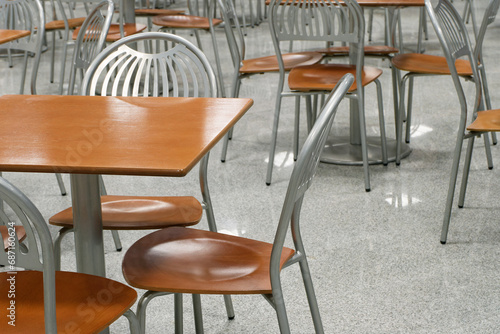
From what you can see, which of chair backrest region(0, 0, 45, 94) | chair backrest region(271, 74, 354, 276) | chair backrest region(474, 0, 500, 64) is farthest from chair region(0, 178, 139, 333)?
chair backrest region(474, 0, 500, 64)

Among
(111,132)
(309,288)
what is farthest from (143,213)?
(309,288)

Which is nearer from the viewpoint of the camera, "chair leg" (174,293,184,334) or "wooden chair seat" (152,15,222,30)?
"chair leg" (174,293,184,334)

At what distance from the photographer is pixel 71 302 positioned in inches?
56.4

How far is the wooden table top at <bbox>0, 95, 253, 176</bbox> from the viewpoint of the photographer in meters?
1.40

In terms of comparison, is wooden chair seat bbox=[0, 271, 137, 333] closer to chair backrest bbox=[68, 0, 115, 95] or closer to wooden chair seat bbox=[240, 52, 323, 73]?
chair backrest bbox=[68, 0, 115, 95]

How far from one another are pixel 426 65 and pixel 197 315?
6.77 ft

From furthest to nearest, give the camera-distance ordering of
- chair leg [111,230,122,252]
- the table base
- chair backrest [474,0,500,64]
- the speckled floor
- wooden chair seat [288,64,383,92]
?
the table base → wooden chair seat [288,64,383,92] → chair backrest [474,0,500,64] → chair leg [111,230,122,252] → the speckled floor

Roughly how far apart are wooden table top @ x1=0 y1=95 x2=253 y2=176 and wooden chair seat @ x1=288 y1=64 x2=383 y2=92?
136 cm

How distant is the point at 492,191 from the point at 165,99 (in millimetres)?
1896

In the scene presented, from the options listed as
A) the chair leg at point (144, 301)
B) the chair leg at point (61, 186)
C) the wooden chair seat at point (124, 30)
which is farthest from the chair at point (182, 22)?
the chair leg at point (144, 301)

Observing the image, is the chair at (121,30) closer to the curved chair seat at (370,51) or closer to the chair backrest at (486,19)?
the curved chair seat at (370,51)

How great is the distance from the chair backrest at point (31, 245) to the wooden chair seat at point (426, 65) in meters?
2.54

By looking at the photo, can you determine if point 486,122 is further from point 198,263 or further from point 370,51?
point 198,263

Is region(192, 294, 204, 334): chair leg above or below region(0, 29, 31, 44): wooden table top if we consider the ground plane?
below
